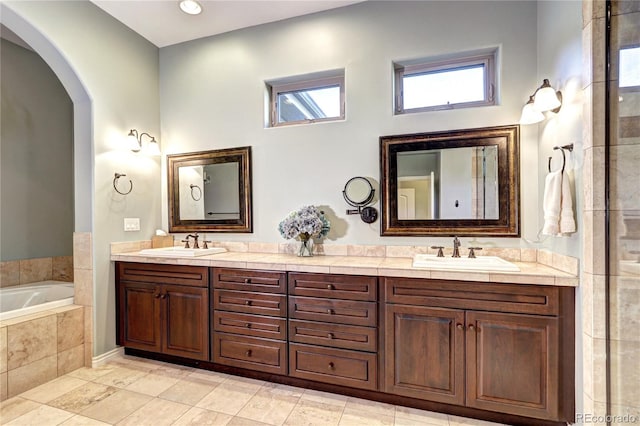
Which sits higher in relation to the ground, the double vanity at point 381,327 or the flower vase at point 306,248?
the flower vase at point 306,248

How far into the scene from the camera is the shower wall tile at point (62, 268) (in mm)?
3059

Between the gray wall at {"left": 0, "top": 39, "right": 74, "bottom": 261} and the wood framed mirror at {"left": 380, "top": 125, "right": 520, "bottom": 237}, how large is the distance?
3328mm

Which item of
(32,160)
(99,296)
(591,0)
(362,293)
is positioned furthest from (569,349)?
(32,160)

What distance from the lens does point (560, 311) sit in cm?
157

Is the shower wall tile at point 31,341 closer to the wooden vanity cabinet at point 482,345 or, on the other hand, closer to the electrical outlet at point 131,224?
the electrical outlet at point 131,224

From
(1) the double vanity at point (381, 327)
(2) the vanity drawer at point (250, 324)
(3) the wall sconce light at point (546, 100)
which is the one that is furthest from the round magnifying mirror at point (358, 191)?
(3) the wall sconce light at point (546, 100)

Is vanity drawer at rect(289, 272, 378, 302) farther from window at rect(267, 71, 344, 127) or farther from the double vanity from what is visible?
window at rect(267, 71, 344, 127)

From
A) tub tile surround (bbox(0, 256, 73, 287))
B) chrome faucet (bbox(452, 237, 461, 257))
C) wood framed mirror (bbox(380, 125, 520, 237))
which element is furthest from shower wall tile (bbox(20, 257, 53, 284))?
chrome faucet (bbox(452, 237, 461, 257))

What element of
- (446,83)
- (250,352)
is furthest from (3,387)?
(446,83)

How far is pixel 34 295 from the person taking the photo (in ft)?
9.01

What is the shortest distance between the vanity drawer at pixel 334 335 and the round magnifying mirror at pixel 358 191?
0.96m

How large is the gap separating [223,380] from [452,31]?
3.10 m

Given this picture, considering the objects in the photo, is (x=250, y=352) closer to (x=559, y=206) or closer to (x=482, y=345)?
(x=482, y=345)

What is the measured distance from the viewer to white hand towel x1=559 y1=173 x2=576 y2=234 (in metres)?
1.58
